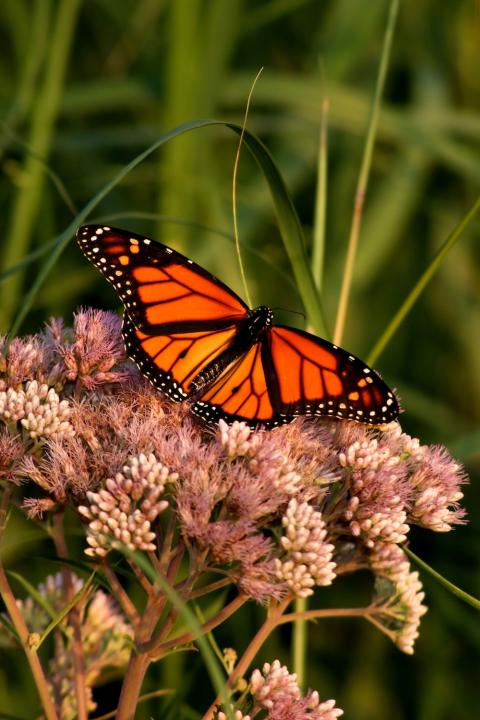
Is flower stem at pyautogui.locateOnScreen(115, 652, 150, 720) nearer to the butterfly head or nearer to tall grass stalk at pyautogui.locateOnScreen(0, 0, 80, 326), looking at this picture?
the butterfly head

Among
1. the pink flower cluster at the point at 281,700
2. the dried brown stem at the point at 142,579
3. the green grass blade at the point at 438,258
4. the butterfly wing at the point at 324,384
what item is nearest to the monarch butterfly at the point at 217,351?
the butterfly wing at the point at 324,384

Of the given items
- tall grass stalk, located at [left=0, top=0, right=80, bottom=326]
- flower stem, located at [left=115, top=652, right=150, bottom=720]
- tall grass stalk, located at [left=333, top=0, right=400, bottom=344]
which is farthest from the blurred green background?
Answer: flower stem, located at [left=115, top=652, right=150, bottom=720]

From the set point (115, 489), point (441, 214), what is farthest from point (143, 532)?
point (441, 214)

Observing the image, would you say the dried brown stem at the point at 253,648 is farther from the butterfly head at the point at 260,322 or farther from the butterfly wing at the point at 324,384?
the butterfly head at the point at 260,322

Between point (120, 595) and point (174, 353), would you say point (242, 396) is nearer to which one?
point (174, 353)

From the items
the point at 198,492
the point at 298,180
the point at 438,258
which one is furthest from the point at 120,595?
the point at 298,180
